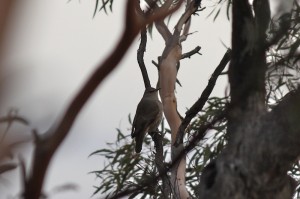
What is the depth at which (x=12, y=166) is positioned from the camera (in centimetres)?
40

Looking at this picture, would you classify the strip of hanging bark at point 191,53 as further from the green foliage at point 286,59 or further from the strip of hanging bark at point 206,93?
the green foliage at point 286,59

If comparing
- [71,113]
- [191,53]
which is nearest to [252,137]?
[71,113]

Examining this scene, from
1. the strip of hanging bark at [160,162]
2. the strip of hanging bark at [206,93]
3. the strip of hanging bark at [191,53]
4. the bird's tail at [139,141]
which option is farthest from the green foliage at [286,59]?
the bird's tail at [139,141]

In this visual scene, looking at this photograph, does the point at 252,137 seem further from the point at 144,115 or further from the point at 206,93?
the point at 144,115

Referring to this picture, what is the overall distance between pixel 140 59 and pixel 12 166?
5.40 ft

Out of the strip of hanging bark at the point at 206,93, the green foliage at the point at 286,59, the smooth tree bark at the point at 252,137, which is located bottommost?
the smooth tree bark at the point at 252,137

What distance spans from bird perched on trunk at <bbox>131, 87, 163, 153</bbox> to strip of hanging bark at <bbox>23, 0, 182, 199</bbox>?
2.22m

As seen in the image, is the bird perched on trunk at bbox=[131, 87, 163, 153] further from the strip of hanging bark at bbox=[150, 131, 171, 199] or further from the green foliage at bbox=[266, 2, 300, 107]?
the green foliage at bbox=[266, 2, 300, 107]

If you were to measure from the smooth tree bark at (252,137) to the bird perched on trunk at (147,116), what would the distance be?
1824 millimetres

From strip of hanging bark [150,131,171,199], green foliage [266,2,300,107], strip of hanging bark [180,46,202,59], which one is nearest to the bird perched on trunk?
strip of hanging bark [150,131,171,199]

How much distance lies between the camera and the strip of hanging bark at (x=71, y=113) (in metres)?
0.32

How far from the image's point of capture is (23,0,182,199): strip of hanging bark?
322 millimetres

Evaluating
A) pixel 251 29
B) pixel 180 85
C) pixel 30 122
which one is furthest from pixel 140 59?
pixel 30 122

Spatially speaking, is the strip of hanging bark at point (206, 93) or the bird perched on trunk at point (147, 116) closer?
the strip of hanging bark at point (206, 93)
